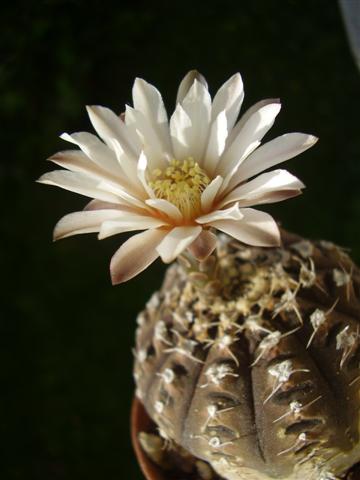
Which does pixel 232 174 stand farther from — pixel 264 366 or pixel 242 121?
pixel 264 366

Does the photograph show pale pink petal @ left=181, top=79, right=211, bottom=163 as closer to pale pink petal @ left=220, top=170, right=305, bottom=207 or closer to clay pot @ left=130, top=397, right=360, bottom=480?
pale pink petal @ left=220, top=170, right=305, bottom=207

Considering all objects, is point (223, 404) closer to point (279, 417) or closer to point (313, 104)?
point (279, 417)

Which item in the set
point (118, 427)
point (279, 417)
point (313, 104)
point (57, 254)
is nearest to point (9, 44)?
point (57, 254)

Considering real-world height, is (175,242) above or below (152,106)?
below

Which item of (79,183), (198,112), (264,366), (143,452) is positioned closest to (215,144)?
(198,112)

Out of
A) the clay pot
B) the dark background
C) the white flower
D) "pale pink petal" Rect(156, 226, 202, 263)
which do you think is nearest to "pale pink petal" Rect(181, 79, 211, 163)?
the white flower

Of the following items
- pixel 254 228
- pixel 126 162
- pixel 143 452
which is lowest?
Answer: pixel 143 452

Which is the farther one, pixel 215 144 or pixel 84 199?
pixel 84 199
